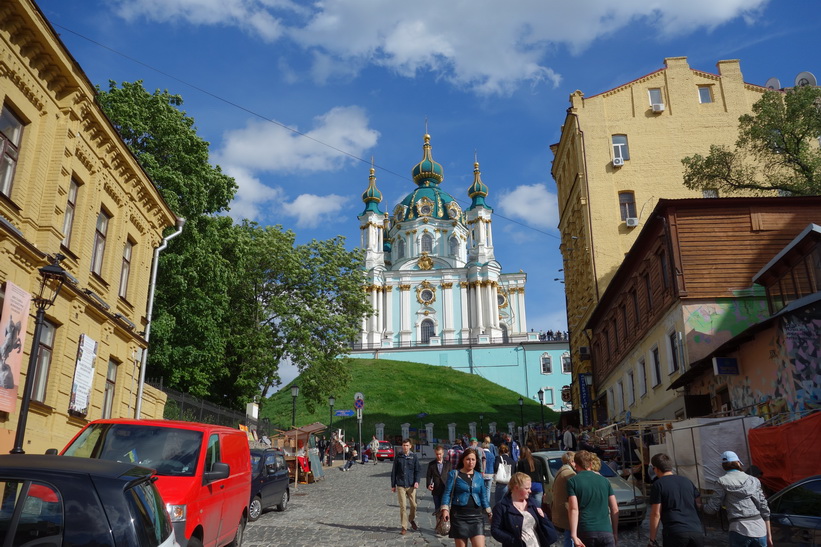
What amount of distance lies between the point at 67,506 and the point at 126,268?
1590cm

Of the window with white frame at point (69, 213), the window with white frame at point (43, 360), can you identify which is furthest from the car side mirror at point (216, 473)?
the window with white frame at point (69, 213)

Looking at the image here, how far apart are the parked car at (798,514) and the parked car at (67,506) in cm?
651

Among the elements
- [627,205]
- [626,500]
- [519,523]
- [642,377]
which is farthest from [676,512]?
[627,205]

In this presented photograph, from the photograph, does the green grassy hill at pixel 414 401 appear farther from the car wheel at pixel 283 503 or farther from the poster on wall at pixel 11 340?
the poster on wall at pixel 11 340

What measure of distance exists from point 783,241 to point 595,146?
581 inches

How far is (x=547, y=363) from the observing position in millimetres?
83688

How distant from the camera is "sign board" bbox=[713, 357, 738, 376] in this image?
703 inches

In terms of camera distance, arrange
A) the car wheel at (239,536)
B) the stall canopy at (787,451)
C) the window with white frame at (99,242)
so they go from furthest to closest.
Answer: the window with white frame at (99,242), the stall canopy at (787,451), the car wheel at (239,536)

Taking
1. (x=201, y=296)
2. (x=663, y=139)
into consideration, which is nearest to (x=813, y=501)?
(x=201, y=296)

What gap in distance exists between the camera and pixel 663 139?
35469 millimetres

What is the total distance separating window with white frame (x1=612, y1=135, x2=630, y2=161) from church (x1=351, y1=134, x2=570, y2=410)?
47519mm

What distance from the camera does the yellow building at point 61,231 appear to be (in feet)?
43.4

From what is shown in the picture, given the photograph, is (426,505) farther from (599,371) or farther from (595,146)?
(595,146)

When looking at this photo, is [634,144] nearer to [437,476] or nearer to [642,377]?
[642,377]
